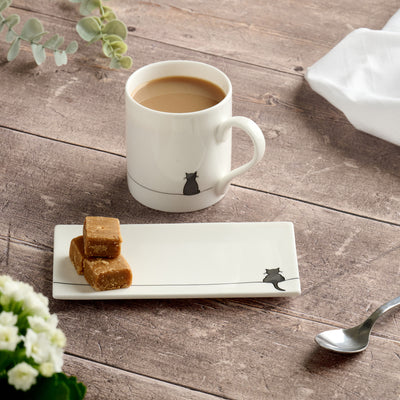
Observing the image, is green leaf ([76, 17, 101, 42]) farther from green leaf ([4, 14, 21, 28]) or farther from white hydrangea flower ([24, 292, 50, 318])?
white hydrangea flower ([24, 292, 50, 318])

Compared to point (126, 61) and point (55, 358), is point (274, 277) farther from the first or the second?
point (126, 61)

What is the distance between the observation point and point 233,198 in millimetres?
972

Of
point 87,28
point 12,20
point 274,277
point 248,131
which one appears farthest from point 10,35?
point 274,277

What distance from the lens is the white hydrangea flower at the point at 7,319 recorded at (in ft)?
1.80

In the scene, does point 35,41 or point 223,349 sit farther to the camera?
point 35,41

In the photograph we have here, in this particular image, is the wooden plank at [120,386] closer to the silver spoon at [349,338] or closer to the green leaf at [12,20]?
the silver spoon at [349,338]

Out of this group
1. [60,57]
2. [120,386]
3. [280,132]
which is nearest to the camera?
[120,386]

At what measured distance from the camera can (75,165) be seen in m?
1.02

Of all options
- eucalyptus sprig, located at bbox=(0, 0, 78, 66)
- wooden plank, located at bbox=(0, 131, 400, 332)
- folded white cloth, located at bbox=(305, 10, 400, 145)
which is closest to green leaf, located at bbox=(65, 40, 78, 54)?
eucalyptus sprig, located at bbox=(0, 0, 78, 66)

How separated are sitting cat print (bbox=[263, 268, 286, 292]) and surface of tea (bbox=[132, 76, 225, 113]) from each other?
25cm

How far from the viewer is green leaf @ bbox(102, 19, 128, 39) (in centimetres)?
122

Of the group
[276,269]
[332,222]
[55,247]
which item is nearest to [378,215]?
[332,222]

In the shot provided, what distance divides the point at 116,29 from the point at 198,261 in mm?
586

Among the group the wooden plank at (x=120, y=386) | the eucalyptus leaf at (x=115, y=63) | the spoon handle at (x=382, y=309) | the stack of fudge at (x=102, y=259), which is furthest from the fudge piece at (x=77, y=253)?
the eucalyptus leaf at (x=115, y=63)
